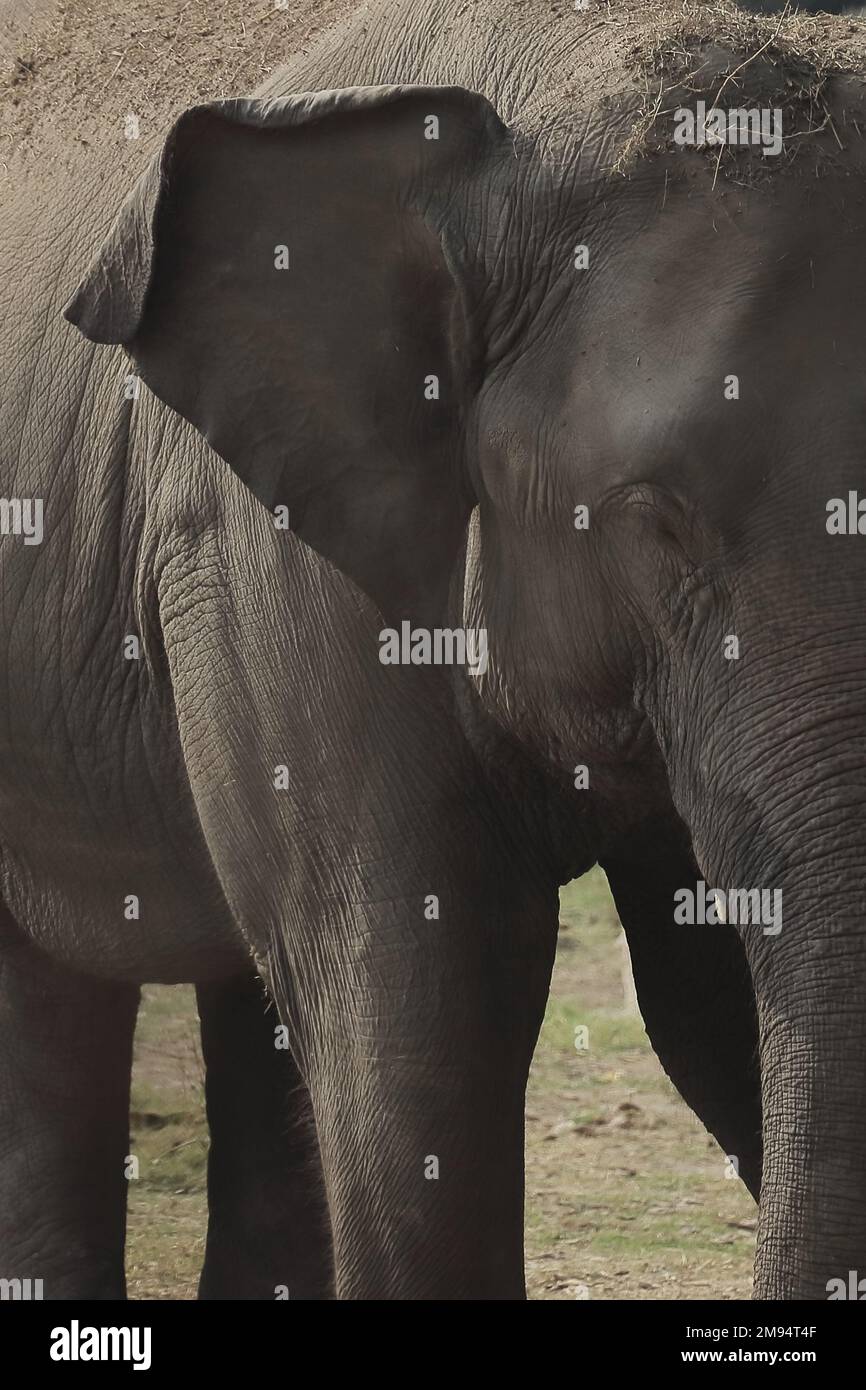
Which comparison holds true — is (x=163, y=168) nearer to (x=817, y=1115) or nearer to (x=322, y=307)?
(x=322, y=307)

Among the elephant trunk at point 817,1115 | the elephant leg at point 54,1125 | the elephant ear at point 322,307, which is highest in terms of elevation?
the elephant ear at point 322,307

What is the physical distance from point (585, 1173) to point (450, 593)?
3.17 m

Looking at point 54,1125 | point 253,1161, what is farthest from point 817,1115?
point 253,1161

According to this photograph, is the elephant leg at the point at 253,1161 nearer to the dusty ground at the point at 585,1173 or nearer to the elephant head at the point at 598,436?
the dusty ground at the point at 585,1173

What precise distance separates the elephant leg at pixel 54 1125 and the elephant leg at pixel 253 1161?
38 cm

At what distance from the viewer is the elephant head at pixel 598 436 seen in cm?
288

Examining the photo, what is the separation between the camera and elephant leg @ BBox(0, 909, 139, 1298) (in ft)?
14.6

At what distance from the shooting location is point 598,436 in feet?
9.88

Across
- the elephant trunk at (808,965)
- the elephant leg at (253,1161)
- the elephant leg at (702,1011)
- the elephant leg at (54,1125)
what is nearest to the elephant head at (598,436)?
the elephant trunk at (808,965)

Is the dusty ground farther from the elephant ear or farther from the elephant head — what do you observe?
the elephant ear

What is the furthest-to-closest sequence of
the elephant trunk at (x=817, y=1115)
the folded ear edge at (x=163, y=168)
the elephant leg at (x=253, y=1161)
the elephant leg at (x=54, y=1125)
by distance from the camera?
the elephant leg at (x=253, y=1161) < the elephant leg at (x=54, y=1125) < the folded ear edge at (x=163, y=168) < the elephant trunk at (x=817, y=1115)

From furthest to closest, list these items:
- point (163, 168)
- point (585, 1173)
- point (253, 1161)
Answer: point (585, 1173) → point (253, 1161) → point (163, 168)

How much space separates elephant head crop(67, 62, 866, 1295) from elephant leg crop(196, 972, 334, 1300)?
1489mm
